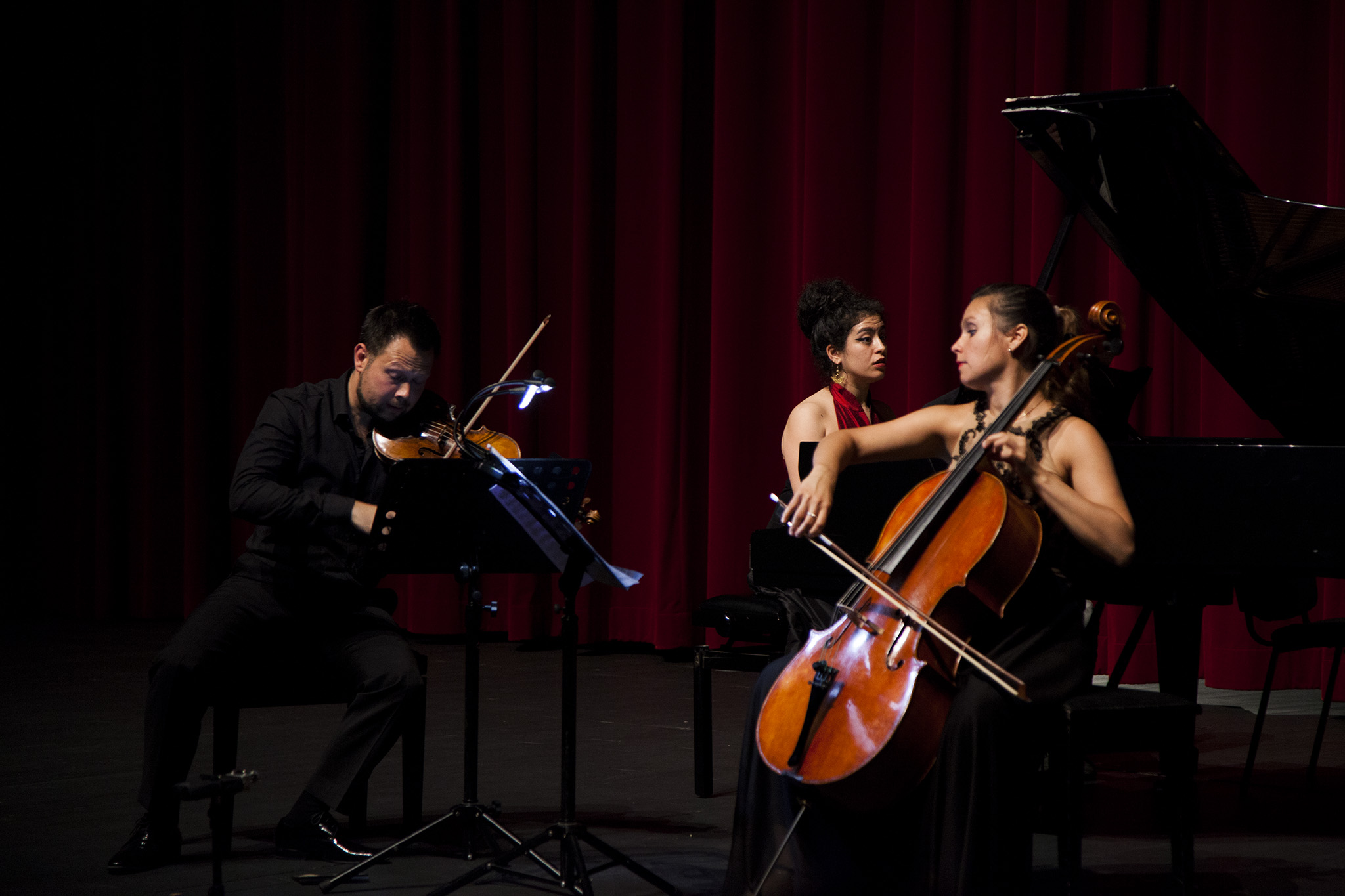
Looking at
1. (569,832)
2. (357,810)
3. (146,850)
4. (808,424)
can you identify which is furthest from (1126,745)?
(146,850)

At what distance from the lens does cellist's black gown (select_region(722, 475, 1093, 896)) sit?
79.0 inches

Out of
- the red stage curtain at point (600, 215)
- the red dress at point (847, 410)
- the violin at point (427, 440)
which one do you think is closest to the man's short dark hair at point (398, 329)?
the violin at point (427, 440)

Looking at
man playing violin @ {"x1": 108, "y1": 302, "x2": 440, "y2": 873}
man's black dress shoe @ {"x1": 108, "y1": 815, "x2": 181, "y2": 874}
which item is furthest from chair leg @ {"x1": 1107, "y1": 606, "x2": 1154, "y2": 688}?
man's black dress shoe @ {"x1": 108, "y1": 815, "x2": 181, "y2": 874}

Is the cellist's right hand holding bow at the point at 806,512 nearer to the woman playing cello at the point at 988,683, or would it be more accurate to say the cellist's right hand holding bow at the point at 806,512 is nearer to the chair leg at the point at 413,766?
the woman playing cello at the point at 988,683

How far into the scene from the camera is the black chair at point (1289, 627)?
3.29 m

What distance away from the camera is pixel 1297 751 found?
12.1 feet

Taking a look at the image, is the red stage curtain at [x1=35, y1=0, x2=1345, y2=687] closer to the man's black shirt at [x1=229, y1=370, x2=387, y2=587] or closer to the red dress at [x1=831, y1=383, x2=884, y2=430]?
the red dress at [x1=831, y1=383, x2=884, y2=430]

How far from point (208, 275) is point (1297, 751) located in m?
5.58

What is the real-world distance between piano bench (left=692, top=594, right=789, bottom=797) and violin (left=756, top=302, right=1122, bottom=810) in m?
1.08

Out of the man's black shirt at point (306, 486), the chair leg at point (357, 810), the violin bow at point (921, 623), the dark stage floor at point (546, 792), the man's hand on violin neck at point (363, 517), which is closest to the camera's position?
the violin bow at point (921, 623)

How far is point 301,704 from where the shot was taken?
281 centimetres

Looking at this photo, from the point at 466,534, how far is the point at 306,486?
2.08 ft

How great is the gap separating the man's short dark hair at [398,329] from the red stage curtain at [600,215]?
2640 mm

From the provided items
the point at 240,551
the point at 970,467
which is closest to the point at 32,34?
the point at 240,551
